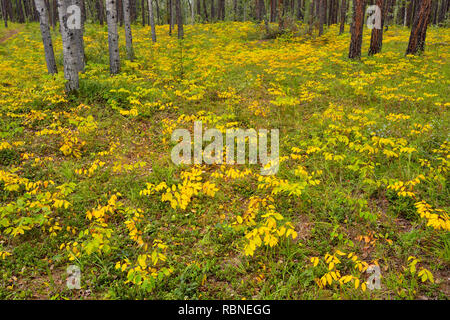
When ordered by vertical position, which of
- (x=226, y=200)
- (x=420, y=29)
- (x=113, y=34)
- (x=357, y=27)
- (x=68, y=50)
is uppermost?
(x=357, y=27)

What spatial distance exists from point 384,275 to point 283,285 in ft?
4.20

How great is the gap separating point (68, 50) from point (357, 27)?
11.7 meters

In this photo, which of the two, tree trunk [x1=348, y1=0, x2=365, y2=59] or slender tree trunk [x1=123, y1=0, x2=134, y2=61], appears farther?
slender tree trunk [x1=123, y1=0, x2=134, y2=61]

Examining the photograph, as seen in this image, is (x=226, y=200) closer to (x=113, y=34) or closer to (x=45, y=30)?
(x=113, y=34)

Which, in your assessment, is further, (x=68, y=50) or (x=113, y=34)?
(x=113, y=34)

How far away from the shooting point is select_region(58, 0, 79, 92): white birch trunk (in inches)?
292

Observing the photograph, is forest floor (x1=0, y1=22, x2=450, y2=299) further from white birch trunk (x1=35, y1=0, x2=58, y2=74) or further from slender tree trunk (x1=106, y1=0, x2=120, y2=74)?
white birch trunk (x1=35, y1=0, x2=58, y2=74)

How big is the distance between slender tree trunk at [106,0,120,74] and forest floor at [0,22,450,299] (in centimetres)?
87

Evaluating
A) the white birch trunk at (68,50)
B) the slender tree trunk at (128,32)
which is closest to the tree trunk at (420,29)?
the slender tree trunk at (128,32)

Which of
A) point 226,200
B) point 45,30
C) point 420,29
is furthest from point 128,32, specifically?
point 420,29

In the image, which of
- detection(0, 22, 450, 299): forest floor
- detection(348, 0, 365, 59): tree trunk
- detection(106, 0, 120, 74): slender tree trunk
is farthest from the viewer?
detection(348, 0, 365, 59): tree trunk

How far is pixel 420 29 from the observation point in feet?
38.6

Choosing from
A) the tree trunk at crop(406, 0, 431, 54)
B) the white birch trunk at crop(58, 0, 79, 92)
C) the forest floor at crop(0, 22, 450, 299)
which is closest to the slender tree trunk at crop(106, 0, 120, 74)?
the forest floor at crop(0, 22, 450, 299)
